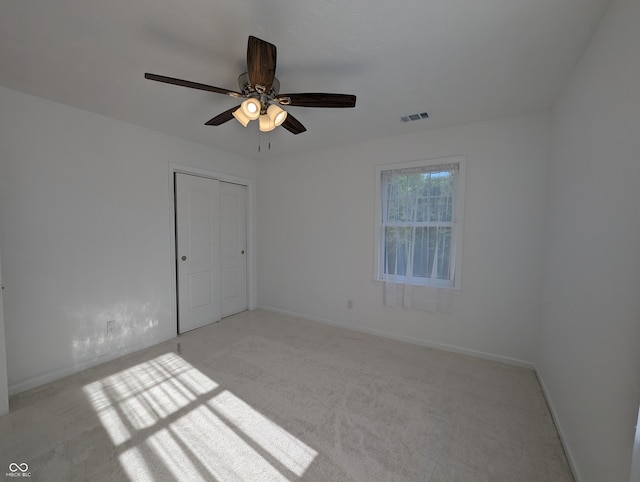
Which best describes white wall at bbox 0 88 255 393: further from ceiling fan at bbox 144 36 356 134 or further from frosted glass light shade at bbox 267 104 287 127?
frosted glass light shade at bbox 267 104 287 127

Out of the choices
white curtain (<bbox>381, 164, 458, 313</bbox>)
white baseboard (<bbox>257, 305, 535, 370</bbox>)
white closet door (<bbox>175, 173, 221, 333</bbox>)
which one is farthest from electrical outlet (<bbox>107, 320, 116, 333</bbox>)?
white curtain (<bbox>381, 164, 458, 313</bbox>)

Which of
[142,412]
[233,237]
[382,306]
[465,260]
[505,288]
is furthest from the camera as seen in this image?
[233,237]

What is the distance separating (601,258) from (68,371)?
13.5 ft

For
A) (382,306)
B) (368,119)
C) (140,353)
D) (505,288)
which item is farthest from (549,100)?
(140,353)

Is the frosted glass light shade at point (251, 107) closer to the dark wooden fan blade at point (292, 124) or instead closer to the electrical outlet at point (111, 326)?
the dark wooden fan blade at point (292, 124)

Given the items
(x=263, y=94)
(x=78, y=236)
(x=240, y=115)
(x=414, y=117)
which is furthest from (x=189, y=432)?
(x=414, y=117)

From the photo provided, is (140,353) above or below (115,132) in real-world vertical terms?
below

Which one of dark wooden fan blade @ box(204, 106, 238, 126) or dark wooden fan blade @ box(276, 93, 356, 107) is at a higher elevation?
dark wooden fan blade @ box(204, 106, 238, 126)

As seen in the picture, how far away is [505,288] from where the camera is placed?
2.64m

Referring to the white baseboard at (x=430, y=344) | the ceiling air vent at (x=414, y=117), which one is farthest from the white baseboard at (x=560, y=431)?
the ceiling air vent at (x=414, y=117)

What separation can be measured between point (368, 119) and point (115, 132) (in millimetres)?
2652

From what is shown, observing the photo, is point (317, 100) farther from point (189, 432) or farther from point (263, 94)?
point (189, 432)

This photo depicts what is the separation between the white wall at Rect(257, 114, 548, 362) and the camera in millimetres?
2543

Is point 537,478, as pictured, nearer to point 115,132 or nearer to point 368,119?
point 368,119
